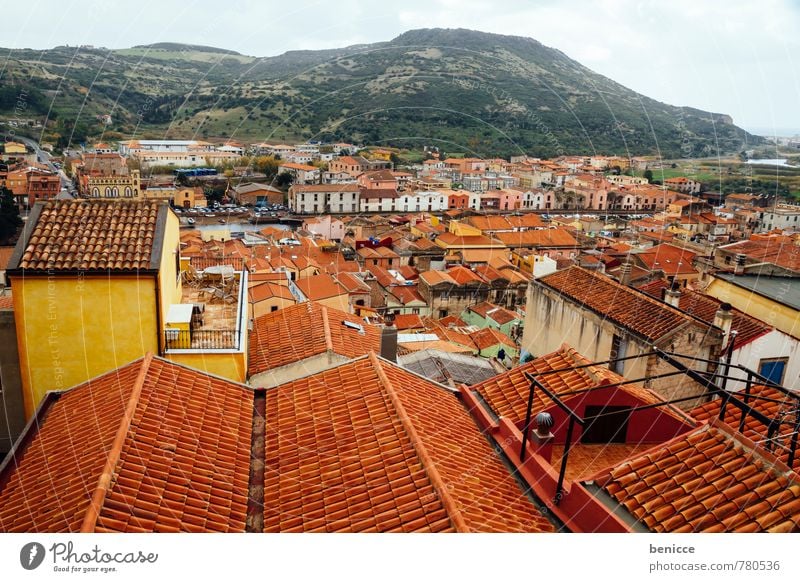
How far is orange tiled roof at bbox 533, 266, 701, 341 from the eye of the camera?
5367 mm

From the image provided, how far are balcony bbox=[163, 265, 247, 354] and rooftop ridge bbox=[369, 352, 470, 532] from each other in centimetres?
122

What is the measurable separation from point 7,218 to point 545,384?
77.3 ft

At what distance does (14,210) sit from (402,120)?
18652 millimetres

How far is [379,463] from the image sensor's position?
8.79 ft

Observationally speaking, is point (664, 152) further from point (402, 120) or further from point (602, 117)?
point (402, 120)

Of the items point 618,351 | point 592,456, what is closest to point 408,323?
point 618,351

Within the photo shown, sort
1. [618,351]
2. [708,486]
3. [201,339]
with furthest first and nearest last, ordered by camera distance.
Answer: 1. [618,351]
2. [201,339]
3. [708,486]

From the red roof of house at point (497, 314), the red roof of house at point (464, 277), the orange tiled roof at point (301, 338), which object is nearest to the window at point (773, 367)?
the orange tiled roof at point (301, 338)

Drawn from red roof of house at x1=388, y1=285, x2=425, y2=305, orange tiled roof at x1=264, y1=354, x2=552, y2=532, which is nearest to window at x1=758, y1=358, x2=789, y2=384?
orange tiled roof at x1=264, y1=354, x2=552, y2=532

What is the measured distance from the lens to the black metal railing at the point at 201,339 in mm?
3875

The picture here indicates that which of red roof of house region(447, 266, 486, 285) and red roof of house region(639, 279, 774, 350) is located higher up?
red roof of house region(639, 279, 774, 350)

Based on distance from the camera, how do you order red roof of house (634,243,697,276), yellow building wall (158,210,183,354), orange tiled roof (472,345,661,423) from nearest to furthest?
orange tiled roof (472,345,661,423)
yellow building wall (158,210,183,354)
red roof of house (634,243,697,276)

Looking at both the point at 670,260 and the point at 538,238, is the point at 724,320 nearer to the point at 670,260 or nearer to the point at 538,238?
the point at 670,260

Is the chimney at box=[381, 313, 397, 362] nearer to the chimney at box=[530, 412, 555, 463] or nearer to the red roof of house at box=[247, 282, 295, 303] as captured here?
the chimney at box=[530, 412, 555, 463]
